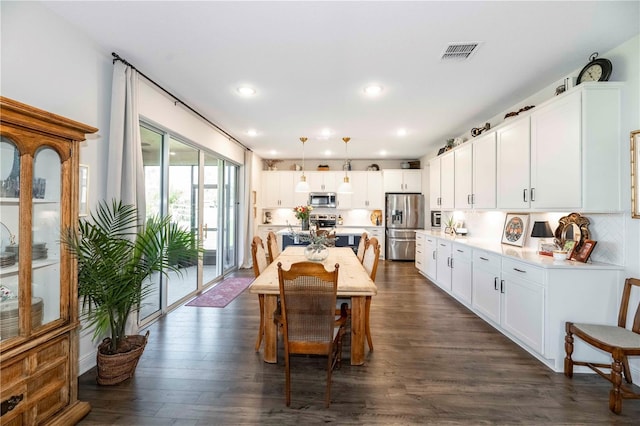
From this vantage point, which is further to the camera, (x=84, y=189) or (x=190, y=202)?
(x=190, y=202)

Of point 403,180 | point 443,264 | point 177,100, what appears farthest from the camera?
point 403,180

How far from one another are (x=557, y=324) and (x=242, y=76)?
3.81 metres

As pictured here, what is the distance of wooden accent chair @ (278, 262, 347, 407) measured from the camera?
1899 millimetres

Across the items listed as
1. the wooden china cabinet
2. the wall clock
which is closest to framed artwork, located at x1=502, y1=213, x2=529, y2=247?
the wall clock

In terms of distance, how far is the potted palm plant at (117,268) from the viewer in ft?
6.43

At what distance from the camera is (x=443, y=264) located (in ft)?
15.3

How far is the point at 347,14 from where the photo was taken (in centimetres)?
196

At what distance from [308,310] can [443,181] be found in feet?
14.1

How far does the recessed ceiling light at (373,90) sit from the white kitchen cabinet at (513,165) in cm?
162

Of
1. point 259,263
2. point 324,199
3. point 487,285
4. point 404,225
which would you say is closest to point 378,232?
point 404,225

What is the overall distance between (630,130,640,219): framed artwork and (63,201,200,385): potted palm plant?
3651mm

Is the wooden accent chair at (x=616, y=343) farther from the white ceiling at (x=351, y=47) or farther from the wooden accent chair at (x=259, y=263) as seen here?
the wooden accent chair at (x=259, y=263)

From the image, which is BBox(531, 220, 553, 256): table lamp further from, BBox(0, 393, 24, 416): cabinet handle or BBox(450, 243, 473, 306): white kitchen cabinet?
BBox(0, 393, 24, 416): cabinet handle

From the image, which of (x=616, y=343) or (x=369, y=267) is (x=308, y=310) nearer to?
(x=369, y=267)
